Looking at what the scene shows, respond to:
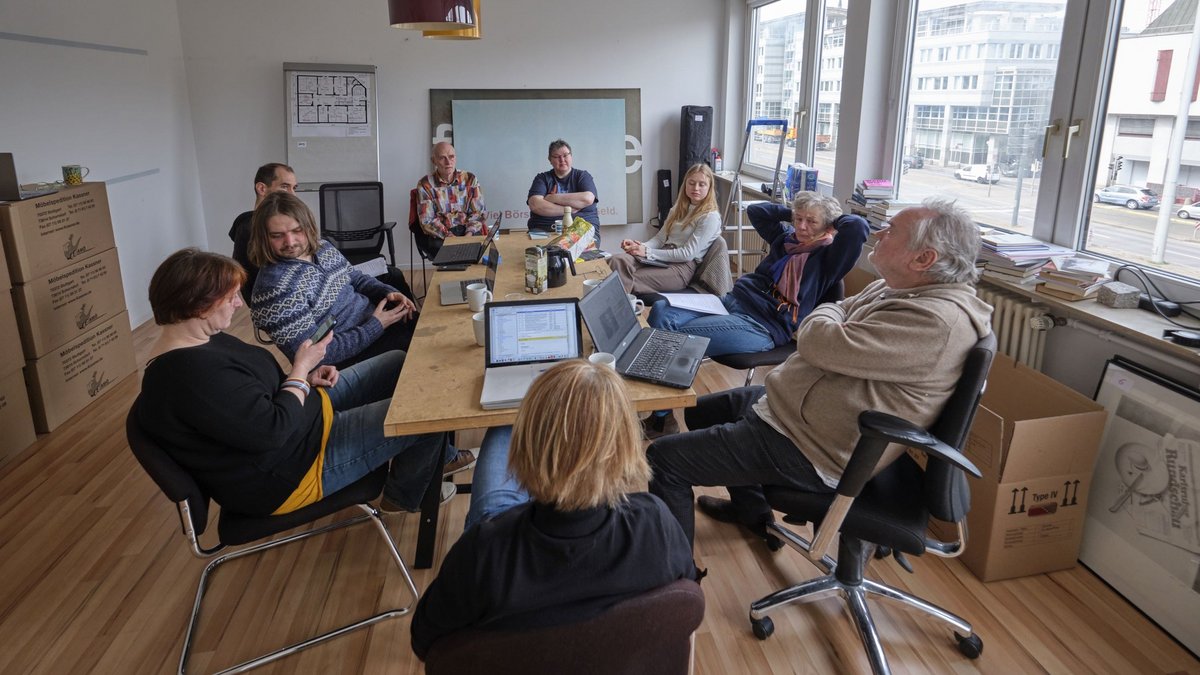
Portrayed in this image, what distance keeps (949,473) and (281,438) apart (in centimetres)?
169

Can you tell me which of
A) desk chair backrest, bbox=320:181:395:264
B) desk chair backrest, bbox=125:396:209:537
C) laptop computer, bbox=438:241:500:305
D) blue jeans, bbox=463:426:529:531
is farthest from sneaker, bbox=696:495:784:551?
desk chair backrest, bbox=320:181:395:264

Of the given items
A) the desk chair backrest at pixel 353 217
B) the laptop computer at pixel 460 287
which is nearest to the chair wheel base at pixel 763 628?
the laptop computer at pixel 460 287

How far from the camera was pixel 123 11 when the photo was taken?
4953mm

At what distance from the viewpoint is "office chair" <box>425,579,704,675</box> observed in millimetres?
1140

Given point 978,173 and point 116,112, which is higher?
point 116,112

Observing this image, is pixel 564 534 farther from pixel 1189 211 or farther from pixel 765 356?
pixel 1189 211

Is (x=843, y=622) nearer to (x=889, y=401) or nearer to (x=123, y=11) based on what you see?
(x=889, y=401)

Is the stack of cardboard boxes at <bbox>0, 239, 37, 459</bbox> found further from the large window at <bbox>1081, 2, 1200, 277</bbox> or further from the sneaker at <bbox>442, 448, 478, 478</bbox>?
the large window at <bbox>1081, 2, 1200, 277</bbox>

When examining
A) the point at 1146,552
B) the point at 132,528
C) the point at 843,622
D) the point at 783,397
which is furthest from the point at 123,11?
the point at 1146,552

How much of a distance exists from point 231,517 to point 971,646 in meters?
2.09

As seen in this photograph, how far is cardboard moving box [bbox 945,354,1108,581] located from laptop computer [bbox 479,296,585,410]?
52.2 inches

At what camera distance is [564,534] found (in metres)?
1.21

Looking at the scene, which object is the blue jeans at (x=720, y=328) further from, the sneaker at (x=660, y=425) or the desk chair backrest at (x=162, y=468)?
the desk chair backrest at (x=162, y=468)

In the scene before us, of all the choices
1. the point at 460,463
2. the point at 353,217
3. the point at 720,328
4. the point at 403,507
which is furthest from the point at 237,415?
the point at 353,217
